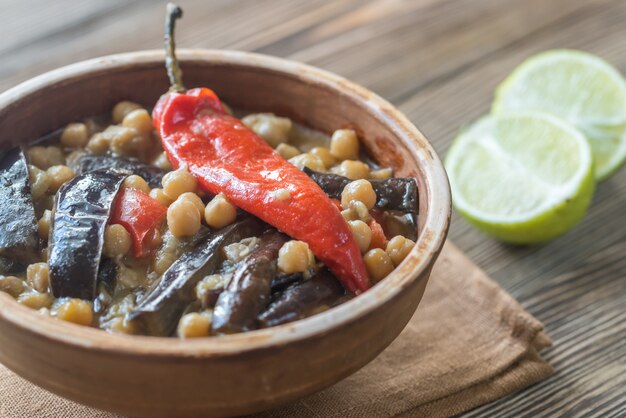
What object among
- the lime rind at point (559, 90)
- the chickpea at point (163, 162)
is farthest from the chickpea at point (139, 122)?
the lime rind at point (559, 90)

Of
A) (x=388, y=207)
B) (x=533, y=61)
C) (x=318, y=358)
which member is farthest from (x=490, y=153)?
(x=318, y=358)

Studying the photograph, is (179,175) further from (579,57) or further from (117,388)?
(579,57)

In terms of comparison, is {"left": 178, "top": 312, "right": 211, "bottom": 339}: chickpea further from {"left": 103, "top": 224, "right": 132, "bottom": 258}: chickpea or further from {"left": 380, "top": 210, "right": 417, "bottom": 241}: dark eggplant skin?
{"left": 380, "top": 210, "right": 417, "bottom": 241}: dark eggplant skin

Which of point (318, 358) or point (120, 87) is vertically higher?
point (120, 87)

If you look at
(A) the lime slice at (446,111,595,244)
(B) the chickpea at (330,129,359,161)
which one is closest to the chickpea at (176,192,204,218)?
(B) the chickpea at (330,129,359,161)

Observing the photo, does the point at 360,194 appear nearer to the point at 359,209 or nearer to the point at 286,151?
the point at 359,209

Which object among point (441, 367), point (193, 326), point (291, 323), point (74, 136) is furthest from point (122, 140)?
point (441, 367)
